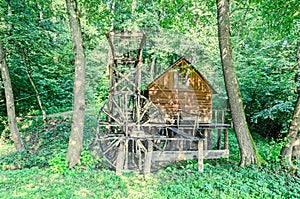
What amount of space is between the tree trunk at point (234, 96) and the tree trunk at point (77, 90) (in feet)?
13.0

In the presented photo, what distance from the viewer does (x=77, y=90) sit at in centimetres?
577

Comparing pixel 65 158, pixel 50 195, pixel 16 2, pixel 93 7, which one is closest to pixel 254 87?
pixel 93 7

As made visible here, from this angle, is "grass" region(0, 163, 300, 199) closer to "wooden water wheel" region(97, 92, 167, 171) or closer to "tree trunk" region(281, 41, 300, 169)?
"tree trunk" region(281, 41, 300, 169)

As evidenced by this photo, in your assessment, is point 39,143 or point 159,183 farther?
point 39,143

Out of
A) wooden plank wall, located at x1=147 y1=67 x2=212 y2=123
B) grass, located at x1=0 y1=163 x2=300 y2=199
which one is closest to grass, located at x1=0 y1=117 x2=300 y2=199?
grass, located at x1=0 y1=163 x2=300 y2=199

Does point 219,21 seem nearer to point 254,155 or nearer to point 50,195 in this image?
point 254,155

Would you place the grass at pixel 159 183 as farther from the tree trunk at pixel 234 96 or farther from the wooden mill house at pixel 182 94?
the wooden mill house at pixel 182 94

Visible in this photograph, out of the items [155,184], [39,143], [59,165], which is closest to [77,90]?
[59,165]

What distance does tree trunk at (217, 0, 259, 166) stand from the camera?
5574 mm

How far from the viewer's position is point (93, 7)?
7.14 metres

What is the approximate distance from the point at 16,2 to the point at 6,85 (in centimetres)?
442

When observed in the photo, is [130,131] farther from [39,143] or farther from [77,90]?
[39,143]

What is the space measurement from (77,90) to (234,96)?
4320mm

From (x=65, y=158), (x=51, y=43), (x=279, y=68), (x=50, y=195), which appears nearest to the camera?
(x=50, y=195)
